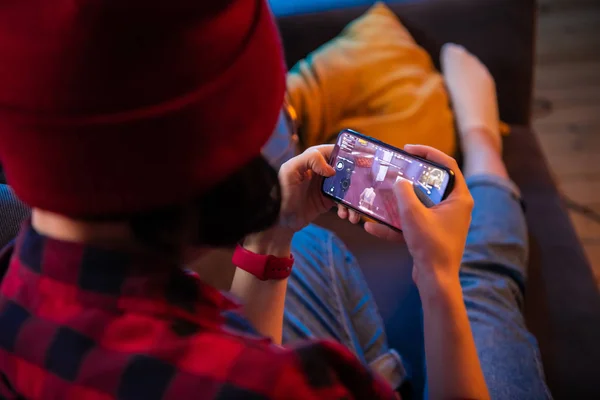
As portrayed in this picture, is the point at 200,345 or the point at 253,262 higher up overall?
the point at 200,345

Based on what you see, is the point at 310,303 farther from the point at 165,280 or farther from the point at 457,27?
the point at 457,27

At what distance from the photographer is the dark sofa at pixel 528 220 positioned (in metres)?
0.77

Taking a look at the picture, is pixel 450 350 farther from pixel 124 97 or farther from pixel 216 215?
pixel 124 97

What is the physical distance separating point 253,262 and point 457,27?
78 centimetres

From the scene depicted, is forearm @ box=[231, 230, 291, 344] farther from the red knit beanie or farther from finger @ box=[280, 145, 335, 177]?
the red knit beanie

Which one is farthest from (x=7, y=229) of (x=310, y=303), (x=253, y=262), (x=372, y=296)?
(x=372, y=296)

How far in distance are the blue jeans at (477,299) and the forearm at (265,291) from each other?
2.7 inches

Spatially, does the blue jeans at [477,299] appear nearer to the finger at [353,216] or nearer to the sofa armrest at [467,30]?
the finger at [353,216]

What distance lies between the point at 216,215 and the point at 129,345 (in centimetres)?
12

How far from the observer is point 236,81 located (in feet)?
1.19

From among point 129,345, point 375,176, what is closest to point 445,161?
point 375,176

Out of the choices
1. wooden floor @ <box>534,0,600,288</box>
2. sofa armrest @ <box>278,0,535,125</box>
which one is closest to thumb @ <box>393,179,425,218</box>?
sofa armrest @ <box>278,0,535,125</box>

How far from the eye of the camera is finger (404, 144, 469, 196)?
0.62 m

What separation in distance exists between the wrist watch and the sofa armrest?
0.61m
